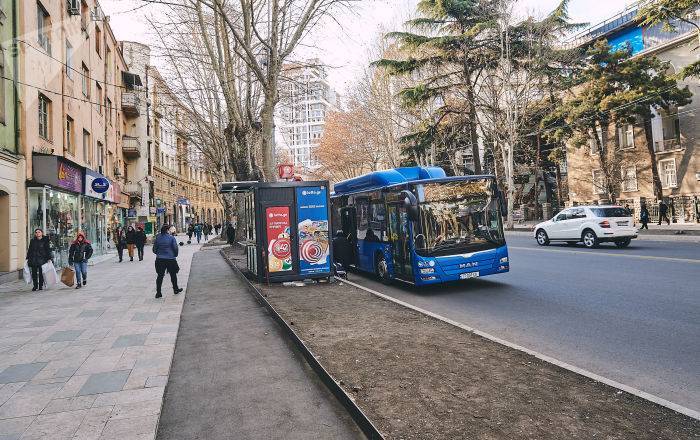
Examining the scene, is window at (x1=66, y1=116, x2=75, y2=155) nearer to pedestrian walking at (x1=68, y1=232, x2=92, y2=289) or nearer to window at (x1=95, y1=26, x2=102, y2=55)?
window at (x1=95, y1=26, x2=102, y2=55)

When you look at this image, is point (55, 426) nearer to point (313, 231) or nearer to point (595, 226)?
point (313, 231)

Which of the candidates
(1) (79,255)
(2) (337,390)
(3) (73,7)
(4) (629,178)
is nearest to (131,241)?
(1) (79,255)

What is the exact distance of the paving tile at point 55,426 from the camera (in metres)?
3.55

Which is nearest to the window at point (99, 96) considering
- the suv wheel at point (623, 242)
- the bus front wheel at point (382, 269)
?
the bus front wheel at point (382, 269)

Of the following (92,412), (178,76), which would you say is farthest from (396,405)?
(178,76)

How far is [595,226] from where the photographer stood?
17516mm

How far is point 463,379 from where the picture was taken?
171 inches

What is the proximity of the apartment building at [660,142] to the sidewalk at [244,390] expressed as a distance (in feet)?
102

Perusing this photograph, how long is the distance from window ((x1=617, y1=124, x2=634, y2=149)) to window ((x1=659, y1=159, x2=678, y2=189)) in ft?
9.39

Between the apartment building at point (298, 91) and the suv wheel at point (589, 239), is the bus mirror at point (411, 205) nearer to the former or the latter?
the apartment building at point (298, 91)

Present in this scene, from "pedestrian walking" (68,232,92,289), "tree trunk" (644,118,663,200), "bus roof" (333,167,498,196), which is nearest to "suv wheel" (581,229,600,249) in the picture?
"bus roof" (333,167,498,196)

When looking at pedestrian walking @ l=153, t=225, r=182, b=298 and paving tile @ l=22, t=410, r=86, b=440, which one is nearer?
paving tile @ l=22, t=410, r=86, b=440

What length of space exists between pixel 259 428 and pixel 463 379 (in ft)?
6.53

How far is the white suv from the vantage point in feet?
56.3
